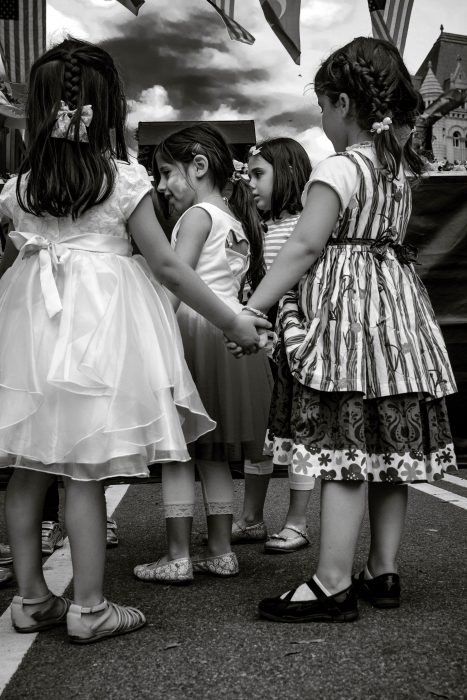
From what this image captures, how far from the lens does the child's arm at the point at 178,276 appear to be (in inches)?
82.4

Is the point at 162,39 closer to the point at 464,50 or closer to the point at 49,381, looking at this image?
the point at 49,381

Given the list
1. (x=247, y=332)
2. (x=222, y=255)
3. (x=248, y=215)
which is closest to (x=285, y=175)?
(x=248, y=215)

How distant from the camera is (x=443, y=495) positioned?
421 centimetres

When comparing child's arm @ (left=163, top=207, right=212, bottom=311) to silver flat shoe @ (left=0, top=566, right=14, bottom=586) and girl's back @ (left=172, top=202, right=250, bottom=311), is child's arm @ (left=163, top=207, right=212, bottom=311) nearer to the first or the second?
girl's back @ (left=172, top=202, right=250, bottom=311)

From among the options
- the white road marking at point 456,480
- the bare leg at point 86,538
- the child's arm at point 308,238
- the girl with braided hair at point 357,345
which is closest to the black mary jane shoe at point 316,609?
the girl with braided hair at point 357,345

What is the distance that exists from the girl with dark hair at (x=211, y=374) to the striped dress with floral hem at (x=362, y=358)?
478 mm

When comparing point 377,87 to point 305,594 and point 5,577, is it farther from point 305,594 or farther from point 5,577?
point 5,577

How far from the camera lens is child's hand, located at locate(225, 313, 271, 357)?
2.30m

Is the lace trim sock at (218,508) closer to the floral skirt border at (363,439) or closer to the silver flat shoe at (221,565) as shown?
the silver flat shoe at (221,565)

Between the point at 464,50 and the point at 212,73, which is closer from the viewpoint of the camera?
the point at 212,73

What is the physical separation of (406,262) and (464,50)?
135 feet

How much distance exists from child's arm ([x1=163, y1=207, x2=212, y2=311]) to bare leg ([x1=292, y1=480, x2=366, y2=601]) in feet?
3.16

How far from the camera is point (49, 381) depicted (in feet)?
6.16

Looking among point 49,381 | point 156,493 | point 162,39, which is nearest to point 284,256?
point 49,381
